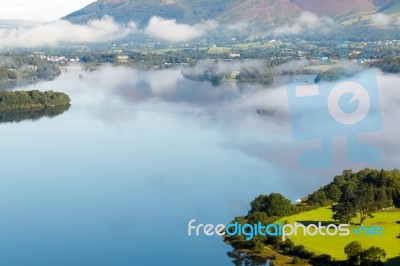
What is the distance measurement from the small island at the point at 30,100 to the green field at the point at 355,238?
9581mm

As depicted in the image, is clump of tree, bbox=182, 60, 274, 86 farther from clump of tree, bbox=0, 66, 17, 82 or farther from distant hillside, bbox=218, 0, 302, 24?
distant hillside, bbox=218, 0, 302, 24

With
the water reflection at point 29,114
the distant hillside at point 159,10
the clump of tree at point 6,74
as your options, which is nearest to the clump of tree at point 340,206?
the water reflection at point 29,114

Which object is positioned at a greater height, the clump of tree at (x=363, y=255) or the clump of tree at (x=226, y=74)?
the clump of tree at (x=226, y=74)

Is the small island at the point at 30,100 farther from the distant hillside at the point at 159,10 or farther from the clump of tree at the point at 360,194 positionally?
the distant hillside at the point at 159,10

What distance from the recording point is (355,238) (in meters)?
5.84

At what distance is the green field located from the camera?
553cm

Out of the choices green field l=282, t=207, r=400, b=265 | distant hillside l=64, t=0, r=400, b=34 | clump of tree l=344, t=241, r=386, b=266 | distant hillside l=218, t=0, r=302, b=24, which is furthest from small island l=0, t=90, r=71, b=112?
distant hillside l=218, t=0, r=302, b=24

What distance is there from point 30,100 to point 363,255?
11.2 meters

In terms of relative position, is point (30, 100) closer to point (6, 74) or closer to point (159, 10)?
point (6, 74)

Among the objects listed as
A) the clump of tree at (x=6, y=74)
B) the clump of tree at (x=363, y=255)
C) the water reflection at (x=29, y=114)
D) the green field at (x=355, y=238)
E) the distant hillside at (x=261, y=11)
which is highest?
the distant hillside at (x=261, y=11)

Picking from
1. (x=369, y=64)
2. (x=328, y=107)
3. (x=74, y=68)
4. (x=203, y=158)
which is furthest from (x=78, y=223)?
(x=74, y=68)

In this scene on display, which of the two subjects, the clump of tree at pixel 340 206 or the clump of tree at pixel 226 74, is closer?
the clump of tree at pixel 340 206

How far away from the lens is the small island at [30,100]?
48.3 feet

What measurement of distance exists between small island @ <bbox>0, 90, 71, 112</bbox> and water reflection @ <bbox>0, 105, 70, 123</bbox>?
0.76ft
